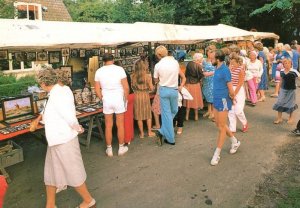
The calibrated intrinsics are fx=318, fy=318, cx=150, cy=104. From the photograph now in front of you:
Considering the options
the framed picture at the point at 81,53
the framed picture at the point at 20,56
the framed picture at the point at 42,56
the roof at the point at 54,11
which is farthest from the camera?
the roof at the point at 54,11

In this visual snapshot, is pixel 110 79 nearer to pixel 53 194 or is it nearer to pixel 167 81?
pixel 167 81

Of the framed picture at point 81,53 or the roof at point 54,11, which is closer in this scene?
the framed picture at point 81,53

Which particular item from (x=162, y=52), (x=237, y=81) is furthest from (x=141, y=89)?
(x=237, y=81)

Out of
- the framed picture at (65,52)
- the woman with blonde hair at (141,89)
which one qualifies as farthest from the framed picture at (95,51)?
the woman with blonde hair at (141,89)

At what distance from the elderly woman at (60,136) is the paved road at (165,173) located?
72cm

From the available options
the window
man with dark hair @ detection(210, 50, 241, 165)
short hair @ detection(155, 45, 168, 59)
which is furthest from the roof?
man with dark hair @ detection(210, 50, 241, 165)

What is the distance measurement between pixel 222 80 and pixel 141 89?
193 centimetres

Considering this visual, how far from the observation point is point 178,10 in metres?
19.8

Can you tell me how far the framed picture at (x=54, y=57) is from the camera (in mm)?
6584

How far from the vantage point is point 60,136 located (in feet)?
11.3

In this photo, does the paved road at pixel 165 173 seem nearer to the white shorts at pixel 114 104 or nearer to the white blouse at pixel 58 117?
the white shorts at pixel 114 104

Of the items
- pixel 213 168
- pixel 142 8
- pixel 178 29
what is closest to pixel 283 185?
pixel 213 168

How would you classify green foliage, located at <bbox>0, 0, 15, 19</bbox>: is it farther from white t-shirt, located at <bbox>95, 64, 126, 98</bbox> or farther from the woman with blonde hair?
white t-shirt, located at <bbox>95, 64, 126, 98</bbox>

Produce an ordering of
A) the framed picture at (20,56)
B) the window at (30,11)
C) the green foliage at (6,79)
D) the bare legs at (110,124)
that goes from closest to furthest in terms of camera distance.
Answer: the bare legs at (110,124) < the framed picture at (20,56) < the green foliage at (6,79) < the window at (30,11)
